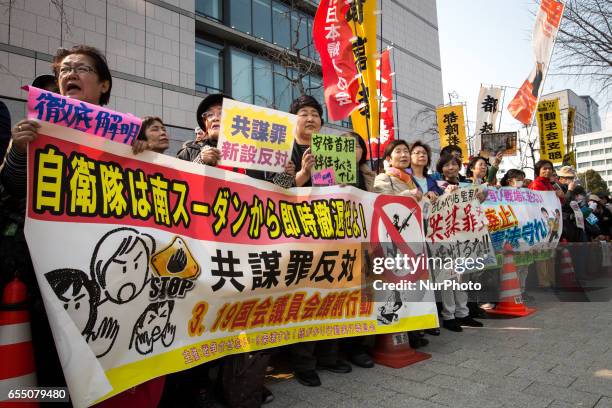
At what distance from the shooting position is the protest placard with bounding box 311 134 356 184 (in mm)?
3203

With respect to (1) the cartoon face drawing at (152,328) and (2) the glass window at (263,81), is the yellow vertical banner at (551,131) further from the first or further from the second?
(1) the cartoon face drawing at (152,328)

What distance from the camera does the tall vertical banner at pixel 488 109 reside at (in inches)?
431

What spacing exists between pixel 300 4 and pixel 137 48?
26.3 ft

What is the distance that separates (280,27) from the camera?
50.7 feet

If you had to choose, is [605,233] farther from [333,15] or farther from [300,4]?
[300,4]

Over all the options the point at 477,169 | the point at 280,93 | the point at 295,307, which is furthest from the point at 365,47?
the point at 280,93

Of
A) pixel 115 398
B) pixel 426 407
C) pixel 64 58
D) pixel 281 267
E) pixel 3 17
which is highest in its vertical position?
pixel 3 17

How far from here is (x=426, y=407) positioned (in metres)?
2.49

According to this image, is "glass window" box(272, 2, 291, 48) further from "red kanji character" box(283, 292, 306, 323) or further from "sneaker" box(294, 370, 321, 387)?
"sneaker" box(294, 370, 321, 387)

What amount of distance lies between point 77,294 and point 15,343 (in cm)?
35

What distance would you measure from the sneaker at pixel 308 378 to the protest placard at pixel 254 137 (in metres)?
1.63

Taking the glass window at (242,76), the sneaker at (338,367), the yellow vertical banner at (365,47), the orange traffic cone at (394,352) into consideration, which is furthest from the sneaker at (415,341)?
the glass window at (242,76)

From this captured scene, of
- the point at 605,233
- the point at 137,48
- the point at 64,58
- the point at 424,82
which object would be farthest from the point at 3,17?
the point at 424,82

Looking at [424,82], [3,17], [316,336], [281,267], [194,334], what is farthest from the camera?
[424,82]
